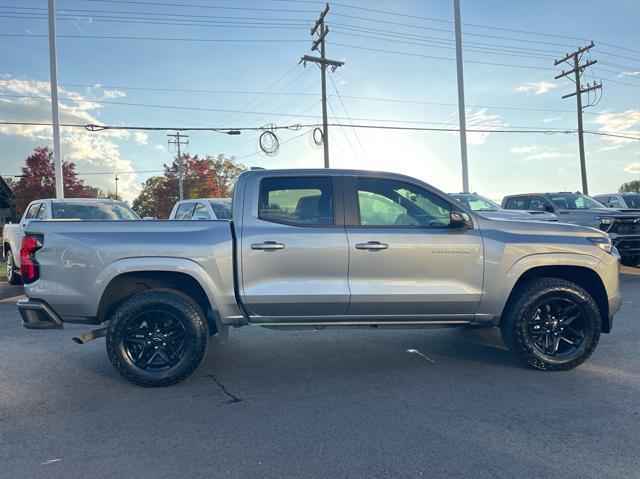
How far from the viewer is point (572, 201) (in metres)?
12.4

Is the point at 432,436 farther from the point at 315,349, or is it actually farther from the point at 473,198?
the point at 473,198

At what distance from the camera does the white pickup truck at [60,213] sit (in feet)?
32.3

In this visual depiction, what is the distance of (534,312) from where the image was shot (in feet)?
14.6

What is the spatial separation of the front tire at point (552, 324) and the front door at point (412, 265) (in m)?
0.45

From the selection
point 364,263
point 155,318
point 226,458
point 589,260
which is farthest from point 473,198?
point 226,458

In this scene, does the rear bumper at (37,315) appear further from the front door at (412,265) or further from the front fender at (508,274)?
the front fender at (508,274)

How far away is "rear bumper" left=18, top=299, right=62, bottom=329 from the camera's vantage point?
4.15 metres

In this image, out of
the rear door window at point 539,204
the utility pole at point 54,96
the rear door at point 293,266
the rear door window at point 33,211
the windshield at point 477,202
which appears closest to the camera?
the rear door at point 293,266

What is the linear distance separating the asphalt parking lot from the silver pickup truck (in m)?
0.47

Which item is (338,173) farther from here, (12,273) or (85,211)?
(12,273)

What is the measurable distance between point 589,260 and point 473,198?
878 cm

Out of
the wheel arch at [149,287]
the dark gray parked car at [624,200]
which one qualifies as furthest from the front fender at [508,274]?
the dark gray parked car at [624,200]

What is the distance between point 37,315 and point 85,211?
6.45 meters

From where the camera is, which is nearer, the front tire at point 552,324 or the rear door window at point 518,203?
the front tire at point 552,324
